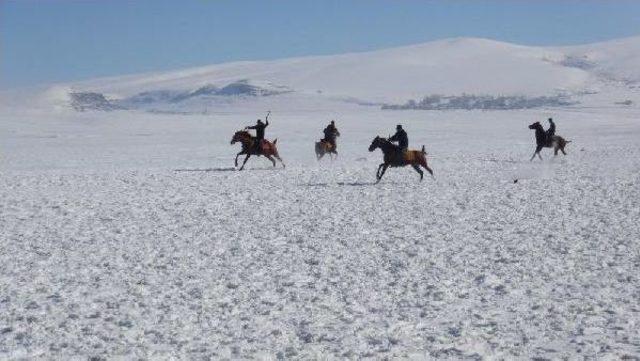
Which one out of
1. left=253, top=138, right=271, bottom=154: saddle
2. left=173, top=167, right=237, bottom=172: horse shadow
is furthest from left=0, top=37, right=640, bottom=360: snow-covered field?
left=173, top=167, right=237, bottom=172: horse shadow

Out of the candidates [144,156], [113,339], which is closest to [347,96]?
[144,156]

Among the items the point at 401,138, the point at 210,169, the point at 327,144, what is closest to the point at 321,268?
the point at 401,138

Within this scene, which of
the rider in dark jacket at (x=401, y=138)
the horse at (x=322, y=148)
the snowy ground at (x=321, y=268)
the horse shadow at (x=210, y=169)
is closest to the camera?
the snowy ground at (x=321, y=268)

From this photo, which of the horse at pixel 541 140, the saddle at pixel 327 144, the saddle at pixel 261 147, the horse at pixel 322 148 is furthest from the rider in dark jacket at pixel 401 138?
the horse at pixel 541 140

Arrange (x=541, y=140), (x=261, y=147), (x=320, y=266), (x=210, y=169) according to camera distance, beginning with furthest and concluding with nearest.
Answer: (x=541, y=140) → (x=210, y=169) → (x=261, y=147) → (x=320, y=266)

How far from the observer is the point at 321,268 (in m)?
9.60

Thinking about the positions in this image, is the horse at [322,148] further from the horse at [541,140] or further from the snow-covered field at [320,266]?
the horse at [541,140]

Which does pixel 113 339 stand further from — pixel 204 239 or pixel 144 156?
pixel 144 156

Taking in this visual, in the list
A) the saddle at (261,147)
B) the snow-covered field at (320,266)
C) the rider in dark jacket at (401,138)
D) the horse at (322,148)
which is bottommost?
the snow-covered field at (320,266)

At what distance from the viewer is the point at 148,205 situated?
1571 cm

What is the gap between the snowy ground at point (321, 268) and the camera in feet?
22.2

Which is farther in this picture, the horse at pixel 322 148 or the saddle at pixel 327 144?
the saddle at pixel 327 144

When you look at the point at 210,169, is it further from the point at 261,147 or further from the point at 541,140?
the point at 541,140

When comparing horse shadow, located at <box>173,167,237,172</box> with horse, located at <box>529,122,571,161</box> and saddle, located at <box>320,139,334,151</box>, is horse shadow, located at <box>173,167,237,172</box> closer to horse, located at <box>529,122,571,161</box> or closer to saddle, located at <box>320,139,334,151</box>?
saddle, located at <box>320,139,334,151</box>
